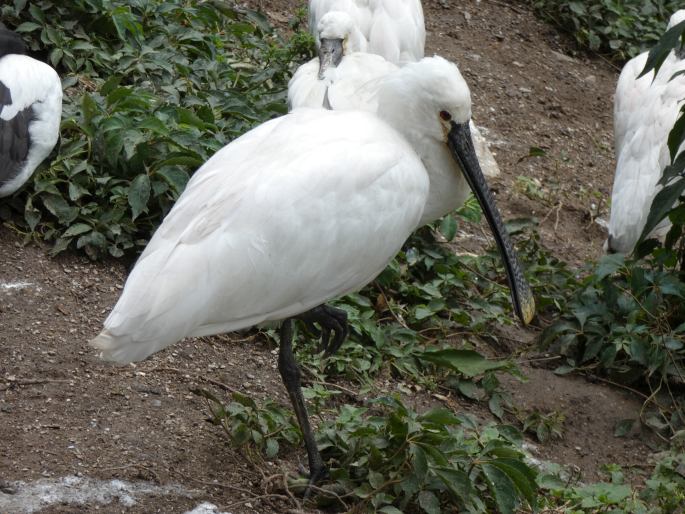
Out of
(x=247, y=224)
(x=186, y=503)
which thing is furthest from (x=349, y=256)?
(x=186, y=503)

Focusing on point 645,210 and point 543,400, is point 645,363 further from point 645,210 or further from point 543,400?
point 645,210

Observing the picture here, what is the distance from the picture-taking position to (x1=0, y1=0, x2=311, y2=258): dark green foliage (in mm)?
5918

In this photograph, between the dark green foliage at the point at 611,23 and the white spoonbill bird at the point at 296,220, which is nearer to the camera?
the white spoonbill bird at the point at 296,220

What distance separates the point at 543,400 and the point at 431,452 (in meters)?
1.81

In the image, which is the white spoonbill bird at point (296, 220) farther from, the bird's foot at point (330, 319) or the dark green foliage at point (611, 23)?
the dark green foliage at point (611, 23)

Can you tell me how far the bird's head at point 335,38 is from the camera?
713 cm

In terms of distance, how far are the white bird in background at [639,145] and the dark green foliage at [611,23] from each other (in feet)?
7.44

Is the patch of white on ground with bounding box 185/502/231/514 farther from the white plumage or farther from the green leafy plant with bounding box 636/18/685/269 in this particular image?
the green leafy plant with bounding box 636/18/685/269

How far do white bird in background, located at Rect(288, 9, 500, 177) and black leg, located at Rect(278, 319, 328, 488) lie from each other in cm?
168

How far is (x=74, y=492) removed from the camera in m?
4.23

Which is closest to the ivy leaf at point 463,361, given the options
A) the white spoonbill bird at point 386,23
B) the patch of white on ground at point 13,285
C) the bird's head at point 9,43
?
the patch of white on ground at point 13,285

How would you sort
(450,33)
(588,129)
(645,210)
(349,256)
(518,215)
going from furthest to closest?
1. (450,33)
2. (588,129)
3. (518,215)
4. (645,210)
5. (349,256)

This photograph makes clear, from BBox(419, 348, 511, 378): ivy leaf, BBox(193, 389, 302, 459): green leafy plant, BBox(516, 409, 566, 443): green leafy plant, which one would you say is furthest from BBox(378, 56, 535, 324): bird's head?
BBox(516, 409, 566, 443): green leafy plant

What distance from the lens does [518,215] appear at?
7.92 m
